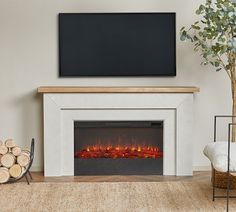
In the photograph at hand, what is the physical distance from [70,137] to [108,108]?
1.56 ft

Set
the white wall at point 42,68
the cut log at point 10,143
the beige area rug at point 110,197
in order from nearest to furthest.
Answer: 1. the beige area rug at point 110,197
2. the cut log at point 10,143
3. the white wall at point 42,68

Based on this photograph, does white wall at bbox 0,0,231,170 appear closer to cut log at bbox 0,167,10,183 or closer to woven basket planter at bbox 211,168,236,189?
cut log at bbox 0,167,10,183

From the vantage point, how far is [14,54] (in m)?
6.18

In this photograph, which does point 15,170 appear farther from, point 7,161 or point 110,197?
point 110,197

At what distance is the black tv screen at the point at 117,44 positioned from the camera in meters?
6.14

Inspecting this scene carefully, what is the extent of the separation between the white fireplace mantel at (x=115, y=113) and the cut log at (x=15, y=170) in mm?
395

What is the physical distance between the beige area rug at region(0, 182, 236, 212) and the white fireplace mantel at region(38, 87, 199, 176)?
45 cm

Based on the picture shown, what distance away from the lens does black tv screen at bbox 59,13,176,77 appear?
20.1ft

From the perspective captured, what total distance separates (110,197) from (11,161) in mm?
1097

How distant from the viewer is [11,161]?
563cm

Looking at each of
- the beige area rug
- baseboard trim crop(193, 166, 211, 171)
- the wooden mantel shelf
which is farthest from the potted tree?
baseboard trim crop(193, 166, 211, 171)

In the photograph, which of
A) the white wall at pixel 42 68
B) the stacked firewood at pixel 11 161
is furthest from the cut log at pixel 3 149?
the white wall at pixel 42 68

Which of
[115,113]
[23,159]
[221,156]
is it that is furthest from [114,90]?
[221,156]

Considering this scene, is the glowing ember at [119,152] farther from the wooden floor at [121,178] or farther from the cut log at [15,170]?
the cut log at [15,170]
